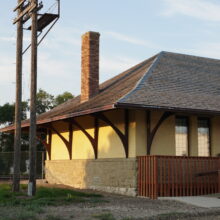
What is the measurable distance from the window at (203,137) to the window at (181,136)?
689 mm

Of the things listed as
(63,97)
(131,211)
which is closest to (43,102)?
(63,97)

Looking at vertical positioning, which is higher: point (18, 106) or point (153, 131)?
point (18, 106)

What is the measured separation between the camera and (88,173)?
62.9 feet

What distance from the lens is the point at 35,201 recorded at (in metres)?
13.1

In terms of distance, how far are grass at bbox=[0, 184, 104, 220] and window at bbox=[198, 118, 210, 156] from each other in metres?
5.43

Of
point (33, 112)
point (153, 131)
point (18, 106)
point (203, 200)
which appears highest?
point (18, 106)

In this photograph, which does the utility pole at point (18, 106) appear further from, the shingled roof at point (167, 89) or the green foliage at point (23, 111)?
the green foliage at point (23, 111)

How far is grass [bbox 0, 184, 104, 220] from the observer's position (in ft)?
34.0

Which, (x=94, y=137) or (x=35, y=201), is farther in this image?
(x=94, y=137)

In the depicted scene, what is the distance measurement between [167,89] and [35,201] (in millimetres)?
7128

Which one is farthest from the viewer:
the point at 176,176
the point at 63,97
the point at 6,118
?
the point at 63,97

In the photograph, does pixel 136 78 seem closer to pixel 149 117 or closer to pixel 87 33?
pixel 149 117

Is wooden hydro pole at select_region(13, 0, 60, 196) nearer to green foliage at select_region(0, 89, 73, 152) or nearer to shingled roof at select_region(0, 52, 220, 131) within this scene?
shingled roof at select_region(0, 52, 220, 131)

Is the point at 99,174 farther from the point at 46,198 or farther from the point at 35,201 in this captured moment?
the point at 35,201
